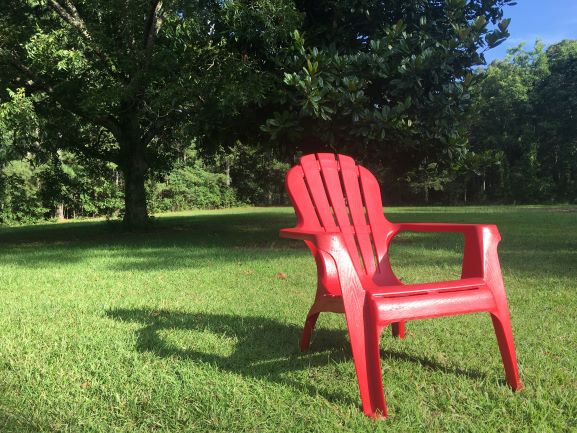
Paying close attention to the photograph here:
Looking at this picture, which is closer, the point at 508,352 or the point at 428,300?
the point at 428,300

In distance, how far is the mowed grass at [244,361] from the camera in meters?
2.15

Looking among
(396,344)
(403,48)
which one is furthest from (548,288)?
(403,48)

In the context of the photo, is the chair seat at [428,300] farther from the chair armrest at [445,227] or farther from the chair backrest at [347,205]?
the chair backrest at [347,205]

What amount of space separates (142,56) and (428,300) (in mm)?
8064

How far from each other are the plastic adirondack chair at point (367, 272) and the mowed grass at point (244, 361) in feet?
0.73

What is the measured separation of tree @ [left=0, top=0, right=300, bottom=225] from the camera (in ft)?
26.1

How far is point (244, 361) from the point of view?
2846mm

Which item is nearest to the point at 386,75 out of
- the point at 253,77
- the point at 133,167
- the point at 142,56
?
the point at 253,77

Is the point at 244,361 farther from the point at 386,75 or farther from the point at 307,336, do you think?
the point at 386,75

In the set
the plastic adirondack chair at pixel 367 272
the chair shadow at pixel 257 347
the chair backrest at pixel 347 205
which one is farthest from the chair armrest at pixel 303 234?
the chair shadow at pixel 257 347

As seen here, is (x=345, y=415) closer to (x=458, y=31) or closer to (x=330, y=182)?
(x=330, y=182)

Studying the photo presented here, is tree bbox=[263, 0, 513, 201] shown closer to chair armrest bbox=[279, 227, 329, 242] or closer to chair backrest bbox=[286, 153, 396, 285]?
chair backrest bbox=[286, 153, 396, 285]

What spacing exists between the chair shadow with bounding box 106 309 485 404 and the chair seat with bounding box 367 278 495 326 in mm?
482

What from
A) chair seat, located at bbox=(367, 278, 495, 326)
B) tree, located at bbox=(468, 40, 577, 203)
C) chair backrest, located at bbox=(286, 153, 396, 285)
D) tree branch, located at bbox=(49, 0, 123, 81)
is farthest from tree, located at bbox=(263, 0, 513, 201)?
tree, located at bbox=(468, 40, 577, 203)
